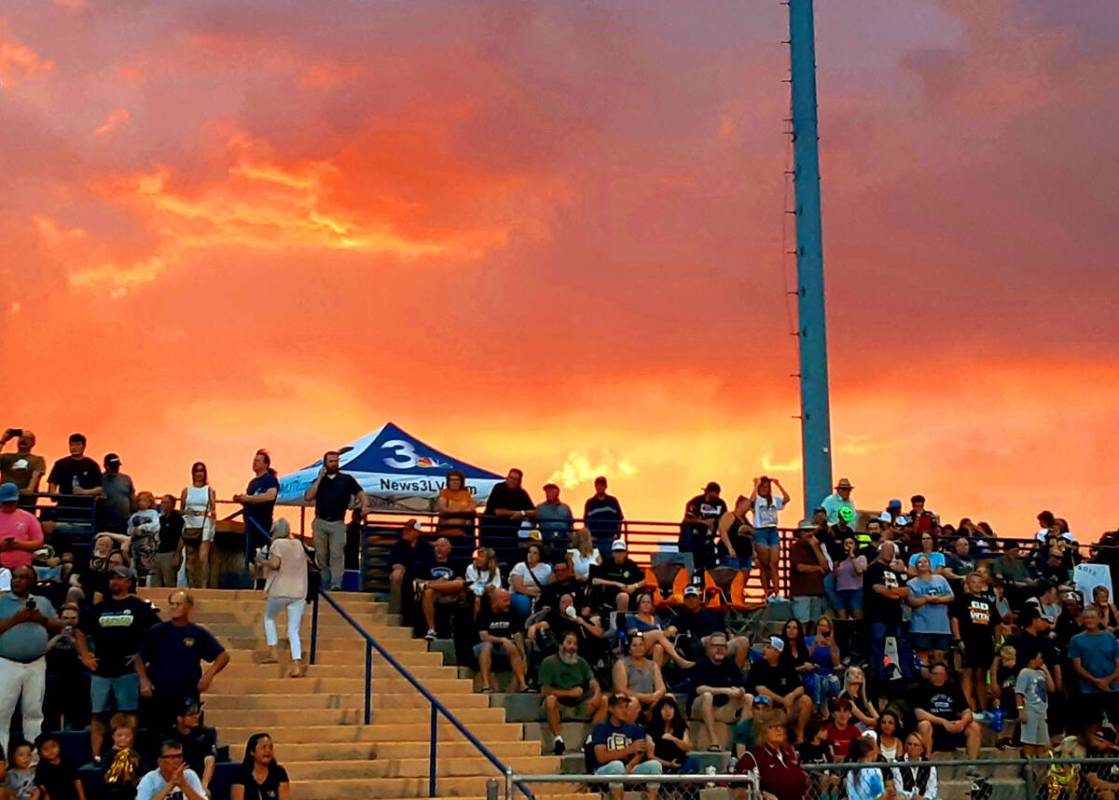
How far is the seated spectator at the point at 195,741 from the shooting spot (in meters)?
16.3

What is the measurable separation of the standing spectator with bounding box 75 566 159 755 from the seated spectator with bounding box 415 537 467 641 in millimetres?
4905

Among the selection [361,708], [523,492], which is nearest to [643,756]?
[361,708]

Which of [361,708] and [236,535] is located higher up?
[236,535]

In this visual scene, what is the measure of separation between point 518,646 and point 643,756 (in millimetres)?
2978

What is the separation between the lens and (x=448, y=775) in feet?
63.1

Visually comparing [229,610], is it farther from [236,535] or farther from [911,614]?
[911,614]

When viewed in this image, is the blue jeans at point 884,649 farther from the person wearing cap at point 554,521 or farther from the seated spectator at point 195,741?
the seated spectator at point 195,741

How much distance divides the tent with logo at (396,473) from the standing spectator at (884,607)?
724 centimetres

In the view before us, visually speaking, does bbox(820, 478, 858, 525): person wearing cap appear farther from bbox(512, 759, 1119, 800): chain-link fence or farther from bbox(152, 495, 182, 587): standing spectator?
bbox(152, 495, 182, 587): standing spectator

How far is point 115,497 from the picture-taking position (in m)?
22.1

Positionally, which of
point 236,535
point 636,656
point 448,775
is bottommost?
point 448,775

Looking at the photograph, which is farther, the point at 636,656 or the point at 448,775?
the point at 636,656

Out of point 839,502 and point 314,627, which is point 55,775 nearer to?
point 314,627

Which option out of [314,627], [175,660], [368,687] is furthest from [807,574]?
[175,660]
